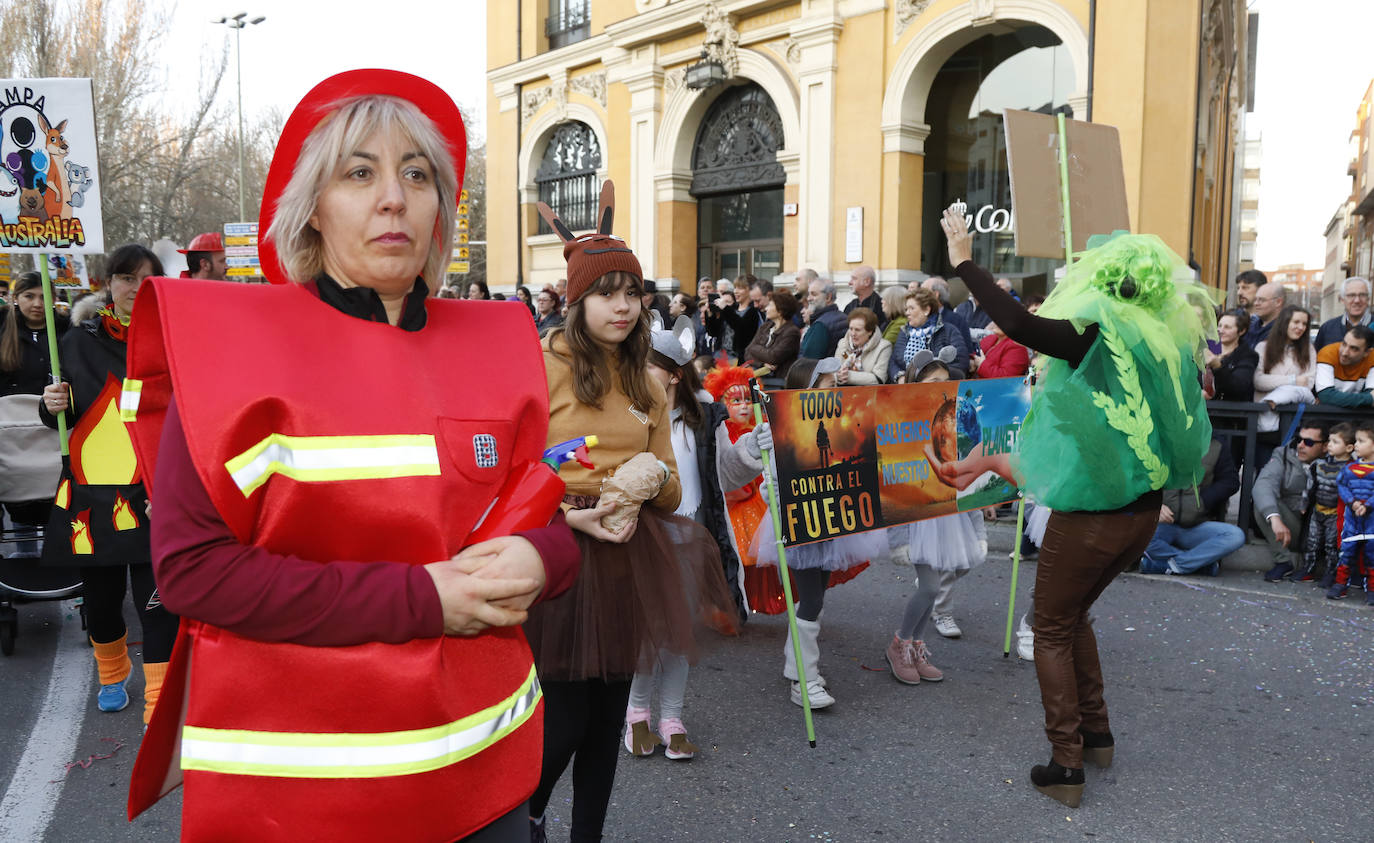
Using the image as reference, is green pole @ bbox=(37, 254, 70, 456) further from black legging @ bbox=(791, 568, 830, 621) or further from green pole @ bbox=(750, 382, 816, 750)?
black legging @ bbox=(791, 568, 830, 621)

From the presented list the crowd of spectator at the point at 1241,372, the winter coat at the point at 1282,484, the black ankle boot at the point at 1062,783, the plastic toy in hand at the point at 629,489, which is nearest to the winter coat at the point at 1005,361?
the crowd of spectator at the point at 1241,372

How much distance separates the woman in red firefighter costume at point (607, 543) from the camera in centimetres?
283

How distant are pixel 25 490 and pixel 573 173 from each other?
1853 cm

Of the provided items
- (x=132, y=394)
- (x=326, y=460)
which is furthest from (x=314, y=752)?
(x=132, y=394)

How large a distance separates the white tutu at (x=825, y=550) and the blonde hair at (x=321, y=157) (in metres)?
3.21

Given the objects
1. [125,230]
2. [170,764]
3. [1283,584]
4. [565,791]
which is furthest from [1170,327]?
[125,230]

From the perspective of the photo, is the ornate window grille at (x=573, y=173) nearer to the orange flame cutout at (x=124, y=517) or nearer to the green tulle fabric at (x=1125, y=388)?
the orange flame cutout at (x=124, y=517)

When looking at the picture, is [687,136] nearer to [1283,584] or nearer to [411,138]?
[1283,584]

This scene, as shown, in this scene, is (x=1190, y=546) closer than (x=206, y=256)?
No

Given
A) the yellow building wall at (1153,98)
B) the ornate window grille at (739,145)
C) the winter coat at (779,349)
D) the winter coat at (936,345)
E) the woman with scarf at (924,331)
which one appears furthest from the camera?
the ornate window grille at (739,145)

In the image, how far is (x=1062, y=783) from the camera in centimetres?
374

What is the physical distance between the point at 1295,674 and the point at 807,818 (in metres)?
3.10

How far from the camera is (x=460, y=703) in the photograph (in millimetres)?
1541

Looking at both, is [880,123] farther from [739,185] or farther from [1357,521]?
[1357,521]
